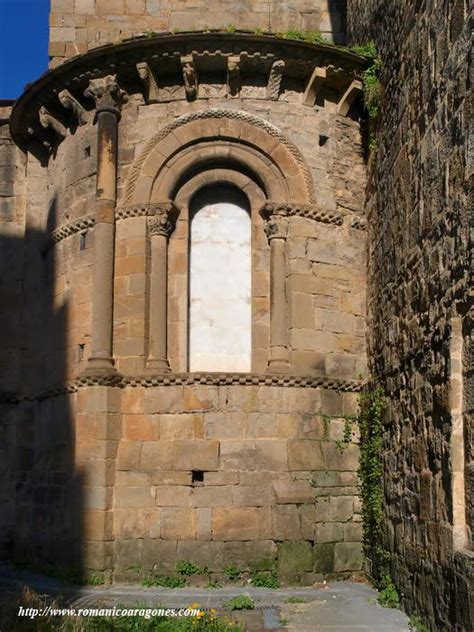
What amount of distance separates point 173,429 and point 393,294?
3335mm

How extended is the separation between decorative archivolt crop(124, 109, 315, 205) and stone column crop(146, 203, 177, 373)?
0.39m

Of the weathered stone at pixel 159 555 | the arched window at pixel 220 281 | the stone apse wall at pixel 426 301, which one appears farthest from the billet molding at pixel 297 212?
the weathered stone at pixel 159 555

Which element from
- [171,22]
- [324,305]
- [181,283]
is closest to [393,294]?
[324,305]

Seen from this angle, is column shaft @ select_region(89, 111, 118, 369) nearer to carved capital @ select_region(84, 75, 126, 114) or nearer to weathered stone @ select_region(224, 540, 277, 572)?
carved capital @ select_region(84, 75, 126, 114)

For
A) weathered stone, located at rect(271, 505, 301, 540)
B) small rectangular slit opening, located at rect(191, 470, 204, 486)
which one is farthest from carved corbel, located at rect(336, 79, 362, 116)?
weathered stone, located at rect(271, 505, 301, 540)

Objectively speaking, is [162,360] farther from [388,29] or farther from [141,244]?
[388,29]

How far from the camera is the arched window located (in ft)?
38.3

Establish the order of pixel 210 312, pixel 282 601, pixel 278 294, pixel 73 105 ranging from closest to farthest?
pixel 282 601 < pixel 278 294 < pixel 210 312 < pixel 73 105

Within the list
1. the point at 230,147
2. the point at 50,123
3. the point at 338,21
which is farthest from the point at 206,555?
the point at 338,21

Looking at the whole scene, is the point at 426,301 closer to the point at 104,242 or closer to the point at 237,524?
the point at 237,524

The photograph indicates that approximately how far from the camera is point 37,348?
44.0 ft

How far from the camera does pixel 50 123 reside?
13.0 meters

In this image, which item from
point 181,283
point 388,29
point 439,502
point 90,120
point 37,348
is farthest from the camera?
point 37,348

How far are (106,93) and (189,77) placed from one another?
123 cm
